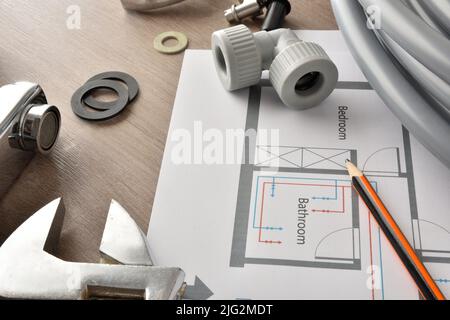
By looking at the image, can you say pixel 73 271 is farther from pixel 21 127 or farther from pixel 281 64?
pixel 281 64

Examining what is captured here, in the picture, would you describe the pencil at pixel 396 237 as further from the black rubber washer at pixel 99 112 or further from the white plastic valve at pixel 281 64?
the black rubber washer at pixel 99 112

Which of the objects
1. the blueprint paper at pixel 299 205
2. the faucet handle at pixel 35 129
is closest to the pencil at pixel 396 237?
the blueprint paper at pixel 299 205

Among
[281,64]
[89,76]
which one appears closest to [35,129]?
[89,76]

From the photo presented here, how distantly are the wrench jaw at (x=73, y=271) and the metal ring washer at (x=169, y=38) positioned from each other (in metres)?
0.25

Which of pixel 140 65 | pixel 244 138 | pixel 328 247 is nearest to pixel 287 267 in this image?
pixel 328 247

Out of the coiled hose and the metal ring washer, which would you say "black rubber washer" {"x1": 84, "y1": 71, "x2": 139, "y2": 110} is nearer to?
the metal ring washer

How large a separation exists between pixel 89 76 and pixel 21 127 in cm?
14

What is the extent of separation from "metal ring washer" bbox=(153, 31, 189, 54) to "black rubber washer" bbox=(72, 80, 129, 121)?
7cm

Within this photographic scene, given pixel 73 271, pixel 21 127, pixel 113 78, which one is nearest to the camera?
pixel 73 271

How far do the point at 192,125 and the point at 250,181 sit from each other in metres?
0.10

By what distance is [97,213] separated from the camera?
21.6 inches

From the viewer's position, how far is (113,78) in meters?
0.67
